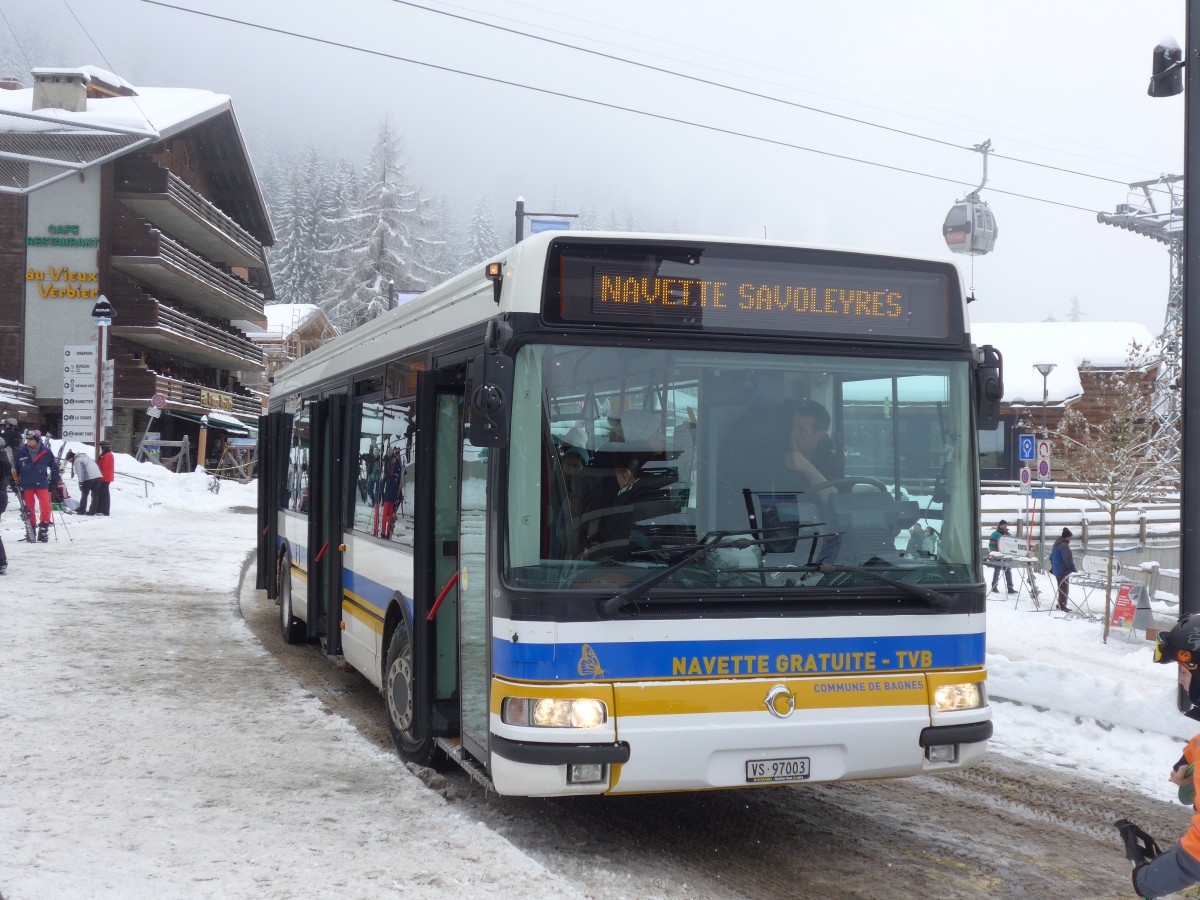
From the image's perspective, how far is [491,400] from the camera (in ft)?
17.2

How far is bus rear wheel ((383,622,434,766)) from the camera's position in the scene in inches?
276

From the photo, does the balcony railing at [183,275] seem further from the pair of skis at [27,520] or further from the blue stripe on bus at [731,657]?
the blue stripe on bus at [731,657]

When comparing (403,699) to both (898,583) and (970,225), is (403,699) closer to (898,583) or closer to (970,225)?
(898,583)

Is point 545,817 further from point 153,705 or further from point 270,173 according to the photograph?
point 270,173

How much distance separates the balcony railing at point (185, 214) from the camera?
46000 mm

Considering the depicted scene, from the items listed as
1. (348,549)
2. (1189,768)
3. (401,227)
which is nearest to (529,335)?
(1189,768)

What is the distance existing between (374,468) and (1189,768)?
5.35 meters

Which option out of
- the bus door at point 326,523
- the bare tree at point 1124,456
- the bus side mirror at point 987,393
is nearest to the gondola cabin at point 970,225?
the bare tree at point 1124,456

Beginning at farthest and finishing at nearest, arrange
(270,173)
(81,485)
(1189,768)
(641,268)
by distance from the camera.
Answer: (270,173) < (81,485) < (641,268) < (1189,768)

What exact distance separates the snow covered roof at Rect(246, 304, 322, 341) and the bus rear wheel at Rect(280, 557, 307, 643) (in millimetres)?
69479

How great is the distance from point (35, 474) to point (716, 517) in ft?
59.4

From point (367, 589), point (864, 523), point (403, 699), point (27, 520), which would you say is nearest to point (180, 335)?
point (27, 520)

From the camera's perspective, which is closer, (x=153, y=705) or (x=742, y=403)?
(x=742, y=403)

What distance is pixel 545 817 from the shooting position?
642 centimetres
